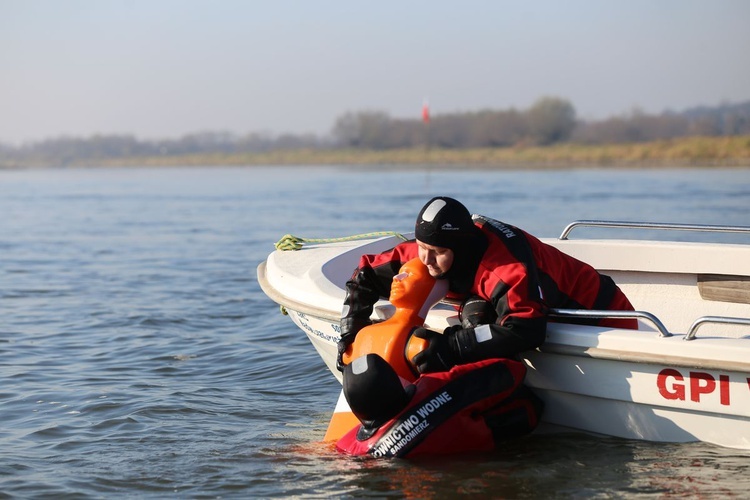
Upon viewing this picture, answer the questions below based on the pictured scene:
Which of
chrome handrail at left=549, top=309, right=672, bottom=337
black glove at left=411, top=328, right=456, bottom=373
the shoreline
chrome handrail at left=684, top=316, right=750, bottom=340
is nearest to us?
chrome handrail at left=684, top=316, right=750, bottom=340

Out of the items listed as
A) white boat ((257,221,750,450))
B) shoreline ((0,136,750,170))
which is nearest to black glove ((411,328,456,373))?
white boat ((257,221,750,450))

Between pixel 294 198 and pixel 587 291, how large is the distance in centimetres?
2033

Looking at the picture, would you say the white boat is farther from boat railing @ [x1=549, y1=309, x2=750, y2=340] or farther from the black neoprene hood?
the black neoprene hood

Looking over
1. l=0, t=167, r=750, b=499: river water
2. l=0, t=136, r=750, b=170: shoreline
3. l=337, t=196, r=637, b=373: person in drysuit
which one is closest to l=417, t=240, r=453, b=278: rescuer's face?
l=337, t=196, r=637, b=373: person in drysuit

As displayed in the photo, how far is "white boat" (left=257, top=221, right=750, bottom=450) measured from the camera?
3779 millimetres

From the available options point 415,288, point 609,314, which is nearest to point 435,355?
point 415,288

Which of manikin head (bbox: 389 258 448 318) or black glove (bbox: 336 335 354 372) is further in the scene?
black glove (bbox: 336 335 354 372)

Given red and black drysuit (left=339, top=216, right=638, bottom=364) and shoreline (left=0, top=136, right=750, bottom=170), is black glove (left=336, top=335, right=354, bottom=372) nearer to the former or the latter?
red and black drysuit (left=339, top=216, right=638, bottom=364)

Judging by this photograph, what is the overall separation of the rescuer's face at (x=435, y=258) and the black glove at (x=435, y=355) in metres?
0.28

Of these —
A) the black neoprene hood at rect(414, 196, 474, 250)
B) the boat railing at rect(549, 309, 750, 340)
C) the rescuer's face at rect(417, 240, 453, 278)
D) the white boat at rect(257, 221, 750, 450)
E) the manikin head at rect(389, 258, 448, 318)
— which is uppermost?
the black neoprene hood at rect(414, 196, 474, 250)

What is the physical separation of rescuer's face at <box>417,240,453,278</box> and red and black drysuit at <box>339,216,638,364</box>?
0.04 metres

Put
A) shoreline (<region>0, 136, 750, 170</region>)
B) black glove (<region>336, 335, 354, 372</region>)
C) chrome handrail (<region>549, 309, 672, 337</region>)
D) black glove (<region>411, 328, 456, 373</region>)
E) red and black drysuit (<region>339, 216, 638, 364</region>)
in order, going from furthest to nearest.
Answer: shoreline (<region>0, 136, 750, 170</region>)
black glove (<region>336, 335, 354, 372</region>)
black glove (<region>411, 328, 456, 373</region>)
red and black drysuit (<region>339, 216, 638, 364</region>)
chrome handrail (<region>549, 309, 672, 337</region>)

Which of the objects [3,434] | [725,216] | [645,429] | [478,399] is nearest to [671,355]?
[645,429]

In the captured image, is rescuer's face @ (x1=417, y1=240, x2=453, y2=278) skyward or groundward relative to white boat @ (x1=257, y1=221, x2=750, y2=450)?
skyward
